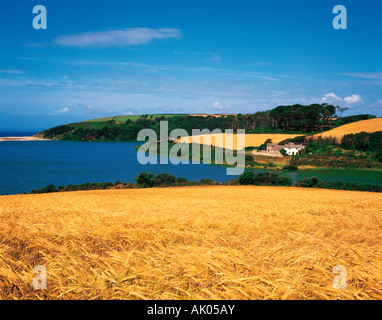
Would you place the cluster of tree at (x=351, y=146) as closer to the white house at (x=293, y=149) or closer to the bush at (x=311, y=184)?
the white house at (x=293, y=149)

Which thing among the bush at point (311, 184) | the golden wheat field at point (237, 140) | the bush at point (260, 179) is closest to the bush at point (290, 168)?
the bush at point (260, 179)

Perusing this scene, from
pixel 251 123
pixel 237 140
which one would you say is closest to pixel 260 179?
pixel 237 140

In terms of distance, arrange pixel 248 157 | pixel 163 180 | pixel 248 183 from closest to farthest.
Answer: pixel 248 183, pixel 163 180, pixel 248 157

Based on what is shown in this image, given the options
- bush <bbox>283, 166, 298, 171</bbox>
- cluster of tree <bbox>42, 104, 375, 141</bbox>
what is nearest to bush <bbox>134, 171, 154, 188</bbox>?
bush <bbox>283, 166, 298, 171</bbox>

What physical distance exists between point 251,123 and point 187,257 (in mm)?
135520

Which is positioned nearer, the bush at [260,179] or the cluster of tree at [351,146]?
the bush at [260,179]

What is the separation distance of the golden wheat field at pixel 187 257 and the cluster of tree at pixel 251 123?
110m

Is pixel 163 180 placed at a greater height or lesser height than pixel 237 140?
lesser

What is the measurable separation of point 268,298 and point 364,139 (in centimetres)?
7937

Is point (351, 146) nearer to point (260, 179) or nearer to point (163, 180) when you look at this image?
point (260, 179)

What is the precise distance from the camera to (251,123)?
13450cm

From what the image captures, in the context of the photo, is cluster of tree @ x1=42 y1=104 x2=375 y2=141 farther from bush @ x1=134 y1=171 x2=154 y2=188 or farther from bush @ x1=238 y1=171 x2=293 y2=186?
bush @ x1=134 y1=171 x2=154 y2=188

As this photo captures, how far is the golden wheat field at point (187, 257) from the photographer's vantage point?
8.27 ft
